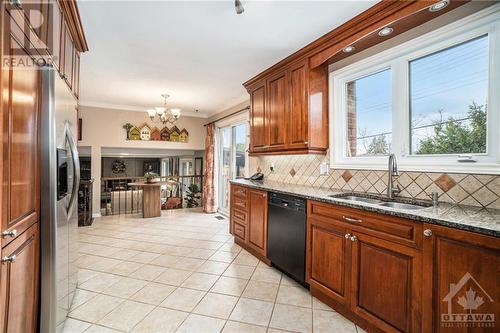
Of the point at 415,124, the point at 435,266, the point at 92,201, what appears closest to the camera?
the point at 435,266

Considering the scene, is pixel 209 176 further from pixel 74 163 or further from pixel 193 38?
pixel 74 163

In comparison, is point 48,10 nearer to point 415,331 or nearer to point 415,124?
point 415,124

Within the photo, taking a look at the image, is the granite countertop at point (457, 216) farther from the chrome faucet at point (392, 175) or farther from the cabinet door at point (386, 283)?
the chrome faucet at point (392, 175)

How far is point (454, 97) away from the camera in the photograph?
1.88 metres

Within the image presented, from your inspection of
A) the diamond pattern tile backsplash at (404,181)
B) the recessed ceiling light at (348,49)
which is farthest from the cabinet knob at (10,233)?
the recessed ceiling light at (348,49)

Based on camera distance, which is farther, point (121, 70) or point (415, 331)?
point (121, 70)

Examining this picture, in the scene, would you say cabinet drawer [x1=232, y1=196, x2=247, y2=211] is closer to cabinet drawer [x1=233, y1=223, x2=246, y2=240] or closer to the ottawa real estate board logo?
cabinet drawer [x1=233, y1=223, x2=246, y2=240]

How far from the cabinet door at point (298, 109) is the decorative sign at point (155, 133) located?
3.98m

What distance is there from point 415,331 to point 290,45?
104 inches

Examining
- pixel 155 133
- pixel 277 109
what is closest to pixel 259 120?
pixel 277 109

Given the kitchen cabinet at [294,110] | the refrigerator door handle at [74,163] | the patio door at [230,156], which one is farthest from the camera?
the patio door at [230,156]

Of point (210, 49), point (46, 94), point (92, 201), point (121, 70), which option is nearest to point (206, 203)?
point (92, 201)

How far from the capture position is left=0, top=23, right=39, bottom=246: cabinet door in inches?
41.7

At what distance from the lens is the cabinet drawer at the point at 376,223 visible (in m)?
1.46
